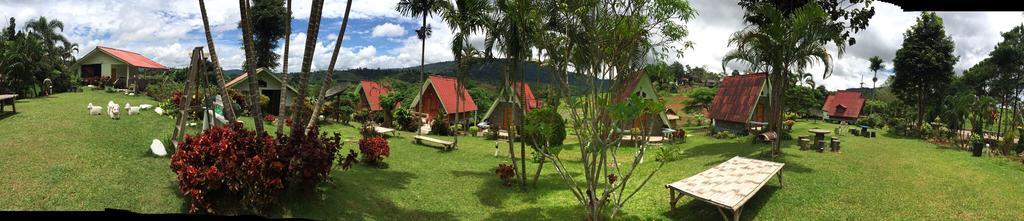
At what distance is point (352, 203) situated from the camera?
35.4 ft

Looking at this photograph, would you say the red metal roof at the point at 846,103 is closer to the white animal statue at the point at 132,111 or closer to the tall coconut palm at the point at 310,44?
the tall coconut palm at the point at 310,44

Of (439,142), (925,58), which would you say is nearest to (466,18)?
(439,142)

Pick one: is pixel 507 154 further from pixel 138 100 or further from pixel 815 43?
pixel 138 100

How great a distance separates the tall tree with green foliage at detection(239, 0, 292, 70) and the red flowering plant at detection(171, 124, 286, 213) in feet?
123

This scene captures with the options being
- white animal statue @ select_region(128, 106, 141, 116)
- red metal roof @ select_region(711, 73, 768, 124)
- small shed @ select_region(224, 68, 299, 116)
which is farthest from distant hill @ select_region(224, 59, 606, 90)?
red metal roof @ select_region(711, 73, 768, 124)

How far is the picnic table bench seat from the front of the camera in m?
9.63

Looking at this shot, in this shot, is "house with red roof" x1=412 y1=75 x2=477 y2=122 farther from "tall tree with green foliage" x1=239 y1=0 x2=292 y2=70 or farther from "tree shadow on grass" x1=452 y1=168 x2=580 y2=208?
"tree shadow on grass" x1=452 y1=168 x2=580 y2=208

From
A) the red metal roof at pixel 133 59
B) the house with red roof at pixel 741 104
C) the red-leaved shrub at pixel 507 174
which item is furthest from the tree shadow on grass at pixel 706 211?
the red metal roof at pixel 133 59

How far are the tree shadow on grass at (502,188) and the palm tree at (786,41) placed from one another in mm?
8501

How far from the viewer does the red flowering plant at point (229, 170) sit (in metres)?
8.66

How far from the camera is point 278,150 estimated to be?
30.9ft

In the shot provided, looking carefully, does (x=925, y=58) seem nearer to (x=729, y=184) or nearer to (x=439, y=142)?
(x=729, y=184)

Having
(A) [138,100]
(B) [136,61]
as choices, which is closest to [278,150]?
(A) [138,100]

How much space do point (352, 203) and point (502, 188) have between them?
16.0 feet
